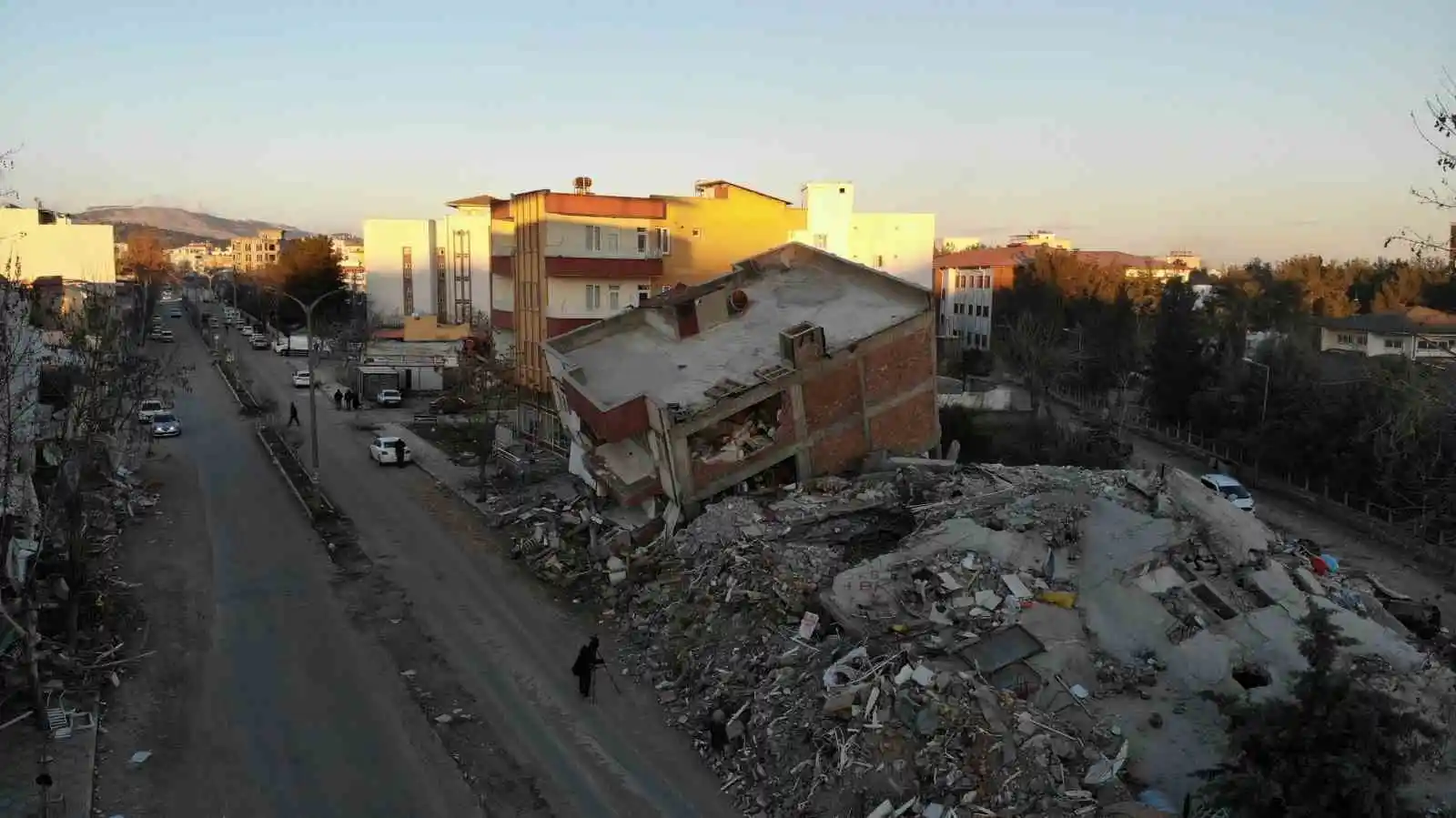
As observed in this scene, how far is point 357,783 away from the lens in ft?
35.8

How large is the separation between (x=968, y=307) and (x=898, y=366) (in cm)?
5998

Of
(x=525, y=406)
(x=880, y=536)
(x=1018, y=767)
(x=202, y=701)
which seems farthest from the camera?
(x=525, y=406)

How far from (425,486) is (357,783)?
16.4 meters

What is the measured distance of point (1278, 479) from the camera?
34000 millimetres

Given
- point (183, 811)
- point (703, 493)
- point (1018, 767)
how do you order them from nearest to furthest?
1. point (1018, 767)
2. point (183, 811)
3. point (703, 493)

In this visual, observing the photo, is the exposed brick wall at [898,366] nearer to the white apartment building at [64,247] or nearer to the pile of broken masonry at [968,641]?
the pile of broken masonry at [968,641]

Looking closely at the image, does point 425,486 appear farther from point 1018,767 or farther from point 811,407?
point 1018,767

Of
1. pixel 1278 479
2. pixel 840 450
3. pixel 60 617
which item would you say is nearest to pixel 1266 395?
pixel 1278 479

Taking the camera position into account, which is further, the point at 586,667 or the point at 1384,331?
the point at 1384,331

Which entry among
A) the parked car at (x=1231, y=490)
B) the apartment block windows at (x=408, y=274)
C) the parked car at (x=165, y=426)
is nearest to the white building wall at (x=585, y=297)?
the parked car at (x=165, y=426)

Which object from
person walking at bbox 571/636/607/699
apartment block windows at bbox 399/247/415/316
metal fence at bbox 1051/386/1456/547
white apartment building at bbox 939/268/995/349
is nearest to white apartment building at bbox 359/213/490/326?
apartment block windows at bbox 399/247/415/316

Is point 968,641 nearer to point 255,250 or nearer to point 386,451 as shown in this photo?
point 386,451

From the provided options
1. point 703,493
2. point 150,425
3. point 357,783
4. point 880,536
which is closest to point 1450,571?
point 880,536

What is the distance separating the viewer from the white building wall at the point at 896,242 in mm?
55688
